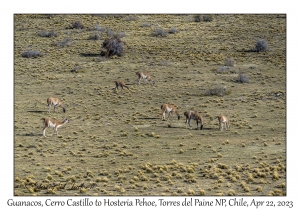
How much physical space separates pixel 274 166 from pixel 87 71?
35636 millimetres

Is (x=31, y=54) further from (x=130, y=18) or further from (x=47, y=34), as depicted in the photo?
(x=130, y=18)

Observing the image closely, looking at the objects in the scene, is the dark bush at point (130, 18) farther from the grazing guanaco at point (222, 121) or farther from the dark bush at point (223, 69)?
the grazing guanaco at point (222, 121)

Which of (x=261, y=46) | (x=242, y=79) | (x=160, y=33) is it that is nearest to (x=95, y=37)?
(x=160, y=33)

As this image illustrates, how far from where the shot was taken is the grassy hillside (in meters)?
25.8

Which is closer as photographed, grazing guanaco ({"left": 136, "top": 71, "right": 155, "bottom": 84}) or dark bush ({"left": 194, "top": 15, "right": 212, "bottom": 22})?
grazing guanaco ({"left": 136, "top": 71, "right": 155, "bottom": 84})

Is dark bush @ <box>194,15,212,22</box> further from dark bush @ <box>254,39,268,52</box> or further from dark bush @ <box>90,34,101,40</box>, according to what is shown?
dark bush @ <box>254,39,268,52</box>

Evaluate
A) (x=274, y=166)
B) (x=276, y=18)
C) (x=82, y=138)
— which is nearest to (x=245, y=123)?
(x=274, y=166)

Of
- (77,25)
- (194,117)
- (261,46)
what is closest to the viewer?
(194,117)

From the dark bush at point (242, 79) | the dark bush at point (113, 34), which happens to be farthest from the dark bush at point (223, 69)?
the dark bush at point (113, 34)

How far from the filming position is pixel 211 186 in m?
24.6

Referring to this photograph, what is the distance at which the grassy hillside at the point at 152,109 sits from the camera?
25.8 meters

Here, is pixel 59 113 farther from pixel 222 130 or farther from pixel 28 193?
pixel 28 193

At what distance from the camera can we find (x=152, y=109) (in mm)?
42969

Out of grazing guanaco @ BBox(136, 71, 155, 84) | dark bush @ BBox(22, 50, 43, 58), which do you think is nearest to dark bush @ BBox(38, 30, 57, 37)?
dark bush @ BBox(22, 50, 43, 58)
